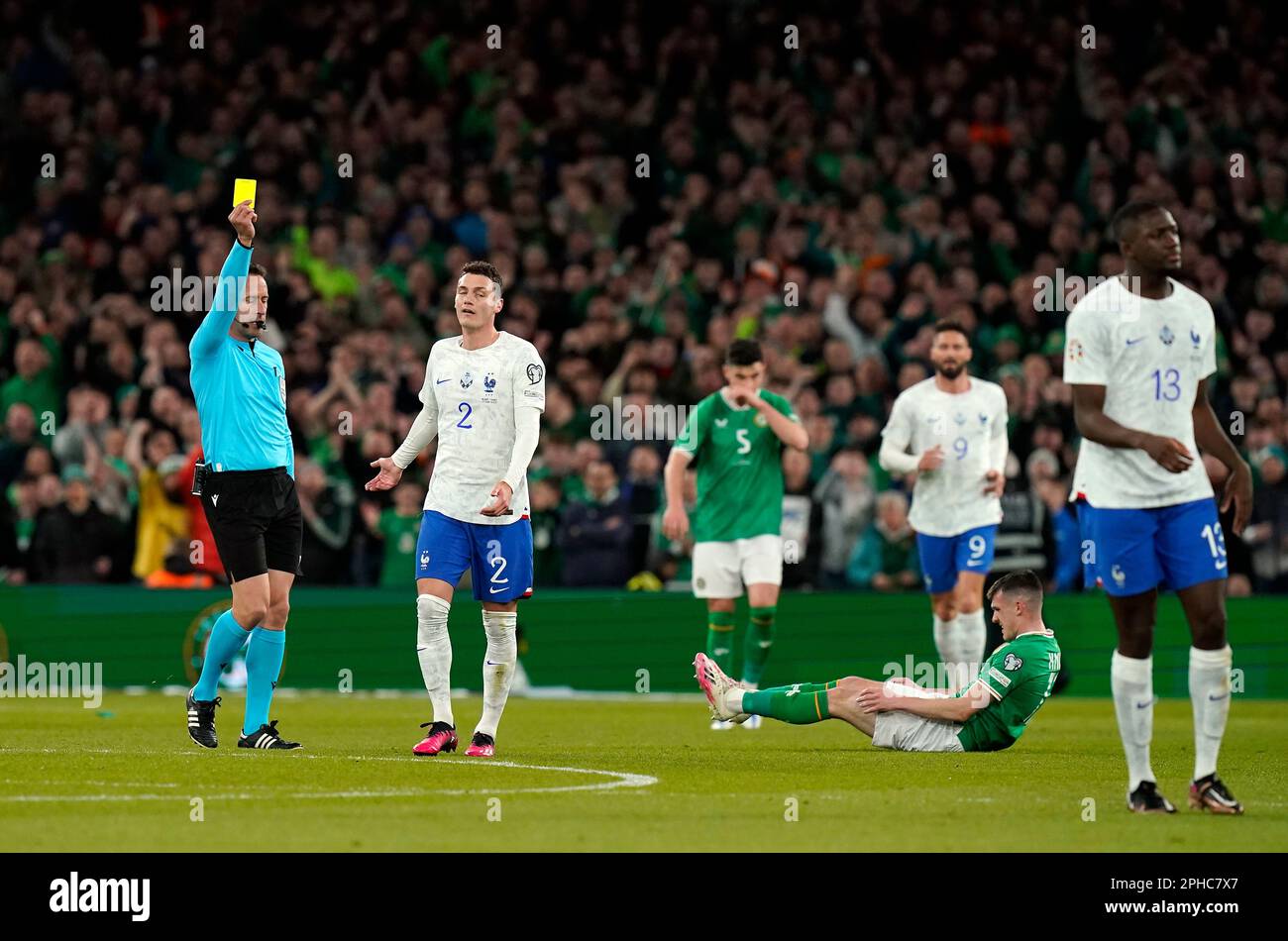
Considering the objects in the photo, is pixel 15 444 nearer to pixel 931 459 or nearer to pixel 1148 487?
pixel 931 459

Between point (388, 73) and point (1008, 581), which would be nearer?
point (1008, 581)

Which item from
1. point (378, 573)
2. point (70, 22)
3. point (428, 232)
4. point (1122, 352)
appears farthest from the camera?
point (70, 22)

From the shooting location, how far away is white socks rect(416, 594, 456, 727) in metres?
11.9

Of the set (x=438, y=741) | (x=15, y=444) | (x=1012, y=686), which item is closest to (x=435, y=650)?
(x=438, y=741)

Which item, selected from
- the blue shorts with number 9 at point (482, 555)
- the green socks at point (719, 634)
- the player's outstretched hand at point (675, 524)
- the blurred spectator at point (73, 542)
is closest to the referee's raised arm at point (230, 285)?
the blue shorts with number 9 at point (482, 555)

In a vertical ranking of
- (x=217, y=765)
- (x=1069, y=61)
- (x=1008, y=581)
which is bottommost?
(x=217, y=765)

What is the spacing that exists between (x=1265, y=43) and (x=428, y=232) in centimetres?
1085

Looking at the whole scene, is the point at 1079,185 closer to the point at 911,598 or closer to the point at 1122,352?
the point at 911,598

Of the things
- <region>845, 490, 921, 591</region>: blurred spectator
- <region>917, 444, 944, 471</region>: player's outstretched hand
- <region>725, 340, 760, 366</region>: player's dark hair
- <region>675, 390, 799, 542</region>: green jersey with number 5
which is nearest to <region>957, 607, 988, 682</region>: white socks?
<region>917, 444, 944, 471</region>: player's outstretched hand

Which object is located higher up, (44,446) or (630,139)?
(630,139)

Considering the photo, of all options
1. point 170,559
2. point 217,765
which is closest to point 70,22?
point 170,559

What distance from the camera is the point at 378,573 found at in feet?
65.6

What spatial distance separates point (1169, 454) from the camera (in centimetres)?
885

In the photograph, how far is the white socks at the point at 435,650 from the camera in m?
11.9
